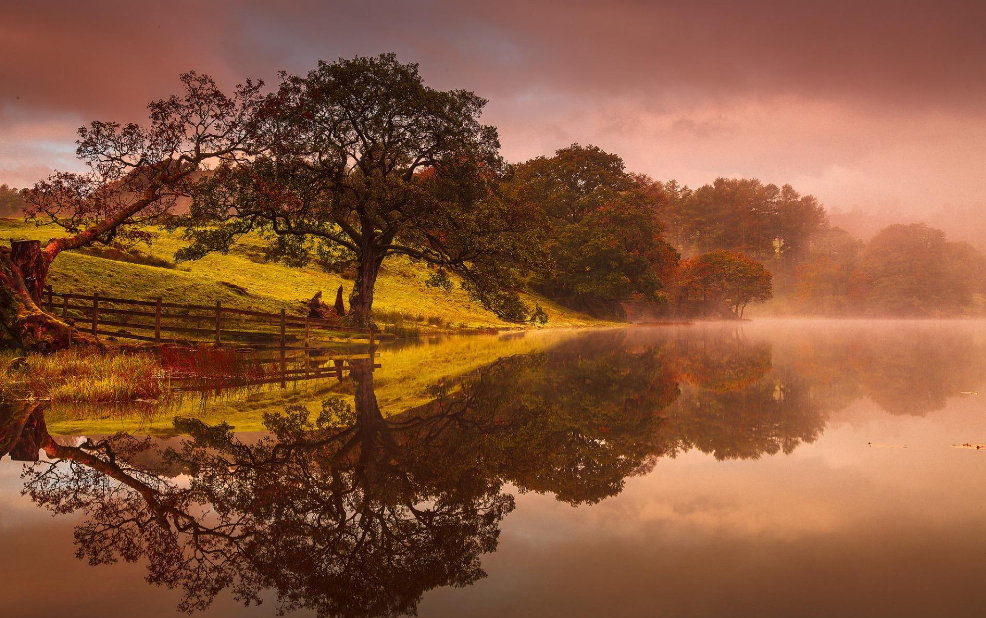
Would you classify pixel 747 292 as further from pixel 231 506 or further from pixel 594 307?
pixel 231 506

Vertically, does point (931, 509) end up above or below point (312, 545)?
above

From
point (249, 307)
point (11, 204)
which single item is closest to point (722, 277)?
point (249, 307)

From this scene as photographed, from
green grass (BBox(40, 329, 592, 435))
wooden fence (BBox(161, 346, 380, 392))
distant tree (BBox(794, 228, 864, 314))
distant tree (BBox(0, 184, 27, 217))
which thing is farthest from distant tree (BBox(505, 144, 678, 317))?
distant tree (BBox(0, 184, 27, 217))

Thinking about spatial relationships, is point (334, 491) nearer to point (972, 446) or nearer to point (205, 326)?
point (972, 446)

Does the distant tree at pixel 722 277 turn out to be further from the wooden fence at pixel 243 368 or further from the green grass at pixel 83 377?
the green grass at pixel 83 377

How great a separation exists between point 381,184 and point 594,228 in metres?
44.5

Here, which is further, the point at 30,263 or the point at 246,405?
the point at 30,263

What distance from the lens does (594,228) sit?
228ft

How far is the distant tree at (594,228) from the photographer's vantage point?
224 feet

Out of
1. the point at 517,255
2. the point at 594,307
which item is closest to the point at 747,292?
the point at 594,307

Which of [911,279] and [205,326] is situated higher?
[911,279]

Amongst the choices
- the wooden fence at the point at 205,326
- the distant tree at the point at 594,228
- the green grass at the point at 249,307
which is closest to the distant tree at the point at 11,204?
the green grass at the point at 249,307

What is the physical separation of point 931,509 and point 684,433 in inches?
145

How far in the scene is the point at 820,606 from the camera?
3.68 meters
